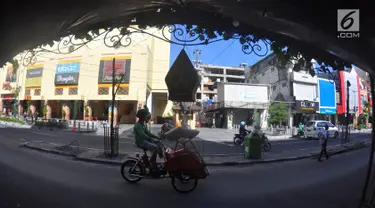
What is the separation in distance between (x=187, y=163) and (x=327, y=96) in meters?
2.69

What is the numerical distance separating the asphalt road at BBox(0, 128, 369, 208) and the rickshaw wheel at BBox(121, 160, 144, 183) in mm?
149

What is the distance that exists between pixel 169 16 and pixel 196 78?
3.05 feet

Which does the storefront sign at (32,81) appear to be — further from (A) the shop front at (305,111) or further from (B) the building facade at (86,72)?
(A) the shop front at (305,111)

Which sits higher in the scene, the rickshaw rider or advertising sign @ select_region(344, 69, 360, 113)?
advertising sign @ select_region(344, 69, 360, 113)

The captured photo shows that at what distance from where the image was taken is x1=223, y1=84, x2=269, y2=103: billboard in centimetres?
367

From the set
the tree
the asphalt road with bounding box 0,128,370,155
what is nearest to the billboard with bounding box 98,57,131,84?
the asphalt road with bounding box 0,128,370,155

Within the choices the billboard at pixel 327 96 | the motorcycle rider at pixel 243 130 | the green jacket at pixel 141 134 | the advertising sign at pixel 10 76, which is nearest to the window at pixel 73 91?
the advertising sign at pixel 10 76

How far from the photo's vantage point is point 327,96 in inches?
122

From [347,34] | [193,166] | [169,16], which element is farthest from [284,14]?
[193,166]

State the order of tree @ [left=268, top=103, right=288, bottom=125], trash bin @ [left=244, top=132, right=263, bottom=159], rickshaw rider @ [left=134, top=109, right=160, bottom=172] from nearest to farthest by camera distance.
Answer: tree @ [left=268, top=103, right=288, bottom=125] → rickshaw rider @ [left=134, top=109, right=160, bottom=172] → trash bin @ [left=244, top=132, right=263, bottom=159]

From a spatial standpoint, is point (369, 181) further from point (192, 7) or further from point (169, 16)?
point (169, 16)

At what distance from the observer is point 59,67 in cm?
385

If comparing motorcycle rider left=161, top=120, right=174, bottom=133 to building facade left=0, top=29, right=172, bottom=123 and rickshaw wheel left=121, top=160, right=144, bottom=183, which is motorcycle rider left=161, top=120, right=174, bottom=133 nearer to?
building facade left=0, top=29, right=172, bottom=123

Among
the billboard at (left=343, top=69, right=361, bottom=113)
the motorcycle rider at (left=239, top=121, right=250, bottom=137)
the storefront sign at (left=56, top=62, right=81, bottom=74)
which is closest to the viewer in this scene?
the billboard at (left=343, top=69, right=361, bottom=113)
